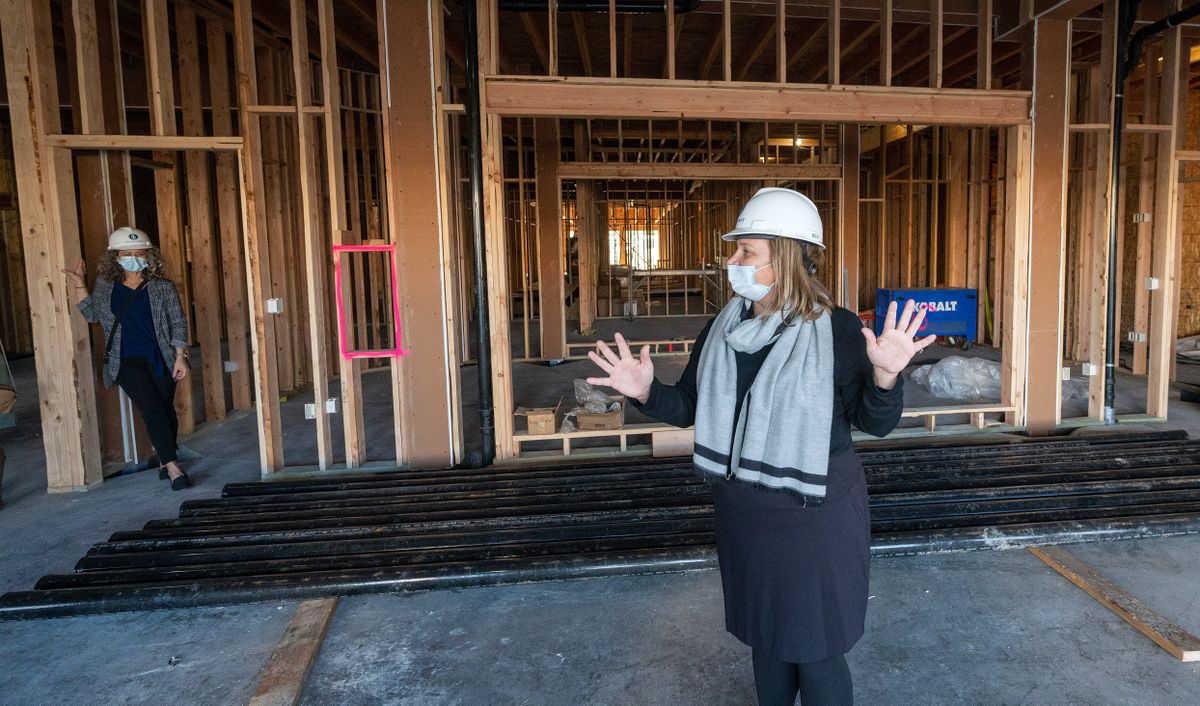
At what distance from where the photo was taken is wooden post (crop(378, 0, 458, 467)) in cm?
464

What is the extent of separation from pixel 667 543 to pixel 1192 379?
303 inches

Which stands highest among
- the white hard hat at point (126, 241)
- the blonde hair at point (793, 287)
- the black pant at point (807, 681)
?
the white hard hat at point (126, 241)

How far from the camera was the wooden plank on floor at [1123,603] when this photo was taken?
8.61 feet

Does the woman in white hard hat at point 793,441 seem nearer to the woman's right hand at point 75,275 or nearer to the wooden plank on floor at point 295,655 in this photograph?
the wooden plank on floor at point 295,655

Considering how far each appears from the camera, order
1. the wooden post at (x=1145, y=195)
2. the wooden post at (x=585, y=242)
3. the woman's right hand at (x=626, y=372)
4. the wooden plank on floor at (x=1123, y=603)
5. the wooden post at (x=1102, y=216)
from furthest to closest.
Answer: the wooden post at (x=585, y=242) → the wooden post at (x=1145, y=195) → the wooden post at (x=1102, y=216) → the wooden plank on floor at (x=1123, y=603) → the woman's right hand at (x=626, y=372)

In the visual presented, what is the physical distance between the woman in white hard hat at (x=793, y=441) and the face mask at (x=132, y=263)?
4139mm

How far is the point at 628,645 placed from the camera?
2.79m

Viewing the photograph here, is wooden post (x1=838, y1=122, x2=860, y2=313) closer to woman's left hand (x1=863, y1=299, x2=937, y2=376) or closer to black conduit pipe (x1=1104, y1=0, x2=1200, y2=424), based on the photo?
black conduit pipe (x1=1104, y1=0, x2=1200, y2=424)

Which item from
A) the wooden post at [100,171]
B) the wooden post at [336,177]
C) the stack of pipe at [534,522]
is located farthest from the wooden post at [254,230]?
the wooden post at [100,171]

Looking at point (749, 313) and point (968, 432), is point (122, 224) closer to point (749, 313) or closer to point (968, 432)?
point (749, 313)

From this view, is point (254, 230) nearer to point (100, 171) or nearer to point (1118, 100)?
point (100, 171)

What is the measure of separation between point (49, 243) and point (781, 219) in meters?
4.92

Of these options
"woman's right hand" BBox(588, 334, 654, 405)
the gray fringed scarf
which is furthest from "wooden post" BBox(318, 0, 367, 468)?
the gray fringed scarf

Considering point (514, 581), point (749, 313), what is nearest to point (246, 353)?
point (514, 581)
